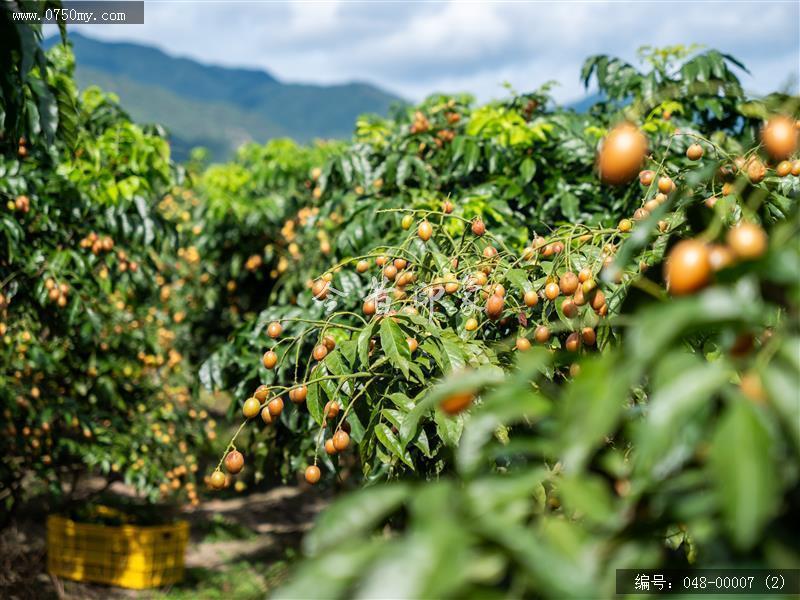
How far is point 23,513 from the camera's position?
238 inches

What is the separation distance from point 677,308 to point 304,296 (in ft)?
8.60

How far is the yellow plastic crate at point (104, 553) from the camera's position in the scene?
5004 millimetres

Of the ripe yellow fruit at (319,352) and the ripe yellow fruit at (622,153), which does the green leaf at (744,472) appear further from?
the ripe yellow fruit at (319,352)

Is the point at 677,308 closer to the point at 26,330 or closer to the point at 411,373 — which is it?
the point at 411,373

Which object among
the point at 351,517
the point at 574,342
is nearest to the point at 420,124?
the point at 574,342

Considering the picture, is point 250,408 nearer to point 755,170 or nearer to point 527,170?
point 755,170

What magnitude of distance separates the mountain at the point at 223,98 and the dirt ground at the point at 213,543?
31.2 m

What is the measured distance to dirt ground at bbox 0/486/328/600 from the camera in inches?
187

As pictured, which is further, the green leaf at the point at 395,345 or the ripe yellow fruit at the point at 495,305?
the ripe yellow fruit at the point at 495,305

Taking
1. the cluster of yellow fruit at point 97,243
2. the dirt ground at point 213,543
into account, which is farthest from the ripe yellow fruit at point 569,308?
the dirt ground at point 213,543

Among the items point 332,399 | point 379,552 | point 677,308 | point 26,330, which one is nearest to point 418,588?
point 379,552

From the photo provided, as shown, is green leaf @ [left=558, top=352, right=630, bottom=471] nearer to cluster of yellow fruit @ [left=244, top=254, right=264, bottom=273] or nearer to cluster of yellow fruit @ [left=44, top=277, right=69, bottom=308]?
cluster of yellow fruit @ [left=44, top=277, right=69, bottom=308]

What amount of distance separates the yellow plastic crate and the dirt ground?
3.0 inches

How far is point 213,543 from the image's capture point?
633cm
